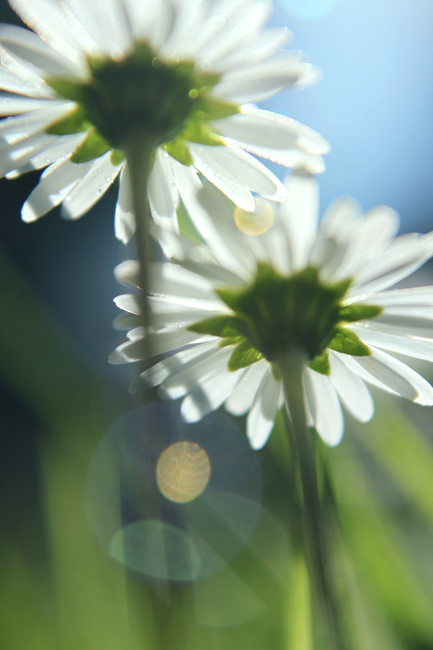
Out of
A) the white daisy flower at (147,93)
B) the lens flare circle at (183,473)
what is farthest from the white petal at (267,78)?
the lens flare circle at (183,473)

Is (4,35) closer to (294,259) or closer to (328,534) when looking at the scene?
(294,259)

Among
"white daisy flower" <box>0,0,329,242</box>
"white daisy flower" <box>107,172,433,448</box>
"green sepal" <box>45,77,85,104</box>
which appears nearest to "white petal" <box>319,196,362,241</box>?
"white daisy flower" <box>107,172,433,448</box>

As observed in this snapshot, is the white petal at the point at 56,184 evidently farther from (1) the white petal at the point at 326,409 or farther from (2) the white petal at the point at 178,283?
(1) the white petal at the point at 326,409

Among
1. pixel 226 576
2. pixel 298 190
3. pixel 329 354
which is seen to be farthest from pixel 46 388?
pixel 298 190

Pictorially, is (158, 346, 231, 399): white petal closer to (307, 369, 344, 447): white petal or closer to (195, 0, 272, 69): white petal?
(307, 369, 344, 447): white petal

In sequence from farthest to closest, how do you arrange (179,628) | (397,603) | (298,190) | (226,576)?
1. (226,576)
2. (397,603)
3. (298,190)
4. (179,628)

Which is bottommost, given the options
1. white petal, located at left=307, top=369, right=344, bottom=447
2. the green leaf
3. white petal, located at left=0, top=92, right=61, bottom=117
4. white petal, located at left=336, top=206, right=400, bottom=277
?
white petal, located at left=307, top=369, right=344, bottom=447
